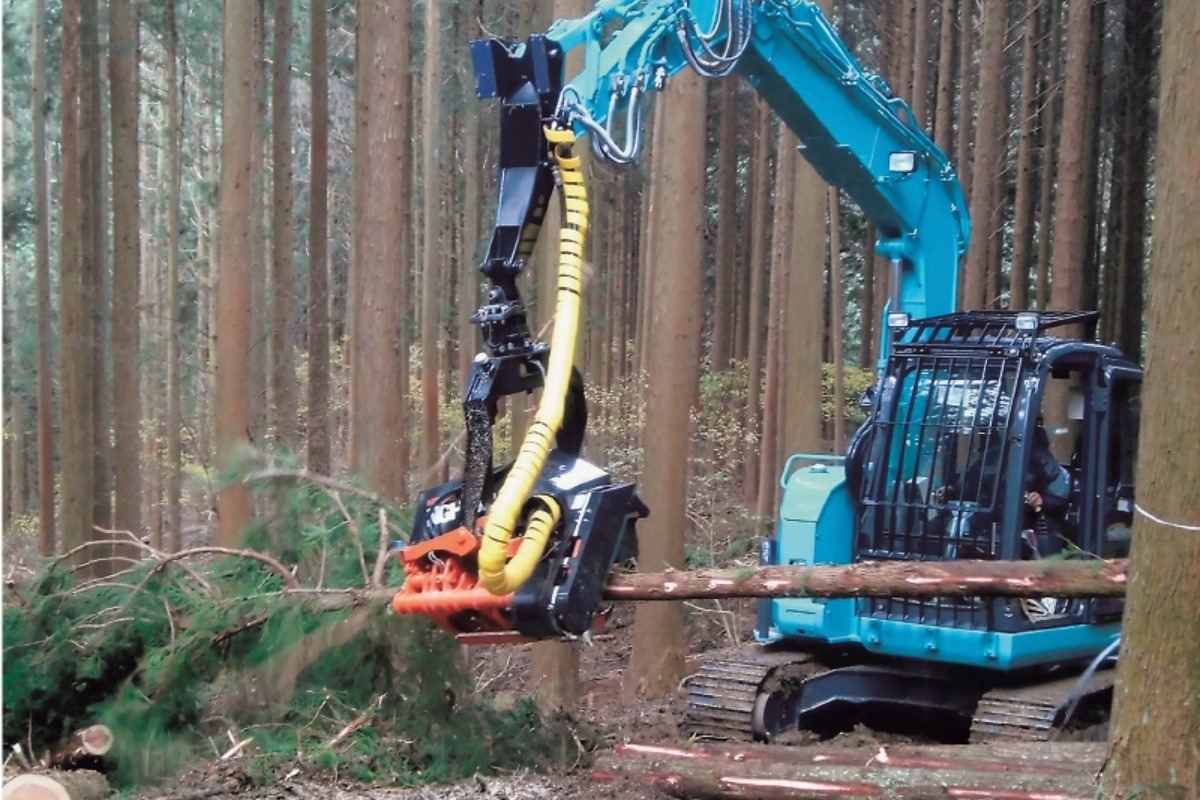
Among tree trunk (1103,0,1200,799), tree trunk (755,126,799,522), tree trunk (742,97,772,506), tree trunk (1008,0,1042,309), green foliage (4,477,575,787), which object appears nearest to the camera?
tree trunk (1103,0,1200,799)

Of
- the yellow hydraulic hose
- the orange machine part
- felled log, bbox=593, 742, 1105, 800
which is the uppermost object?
the yellow hydraulic hose

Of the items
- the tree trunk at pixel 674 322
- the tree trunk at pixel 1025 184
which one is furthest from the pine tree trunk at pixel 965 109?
the tree trunk at pixel 674 322

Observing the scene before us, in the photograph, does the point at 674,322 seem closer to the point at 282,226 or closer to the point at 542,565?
the point at 542,565

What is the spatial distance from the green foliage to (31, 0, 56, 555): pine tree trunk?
1096 centimetres

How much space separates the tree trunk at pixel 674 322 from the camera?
32.1 feet

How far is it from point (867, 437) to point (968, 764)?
2.39 meters

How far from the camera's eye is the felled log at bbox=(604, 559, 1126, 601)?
4672 mm

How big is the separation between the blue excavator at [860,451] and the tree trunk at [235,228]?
17.1 ft

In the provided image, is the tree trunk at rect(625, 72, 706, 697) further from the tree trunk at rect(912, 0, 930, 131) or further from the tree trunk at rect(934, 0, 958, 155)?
the tree trunk at rect(912, 0, 930, 131)

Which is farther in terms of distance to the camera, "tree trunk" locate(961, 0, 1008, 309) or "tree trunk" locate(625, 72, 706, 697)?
"tree trunk" locate(961, 0, 1008, 309)

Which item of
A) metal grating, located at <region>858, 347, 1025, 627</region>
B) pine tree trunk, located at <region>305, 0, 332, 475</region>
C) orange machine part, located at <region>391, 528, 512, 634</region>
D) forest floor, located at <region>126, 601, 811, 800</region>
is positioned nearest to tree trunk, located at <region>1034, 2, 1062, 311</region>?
forest floor, located at <region>126, 601, 811, 800</region>

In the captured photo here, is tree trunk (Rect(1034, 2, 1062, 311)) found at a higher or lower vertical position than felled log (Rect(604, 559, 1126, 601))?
higher

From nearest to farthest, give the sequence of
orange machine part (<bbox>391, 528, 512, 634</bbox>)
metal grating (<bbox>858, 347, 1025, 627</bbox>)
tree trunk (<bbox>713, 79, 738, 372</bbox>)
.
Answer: orange machine part (<bbox>391, 528, 512, 634</bbox>) → metal grating (<bbox>858, 347, 1025, 627</bbox>) → tree trunk (<bbox>713, 79, 738, 372</bbox>)

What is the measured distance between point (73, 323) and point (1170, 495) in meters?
12.5
